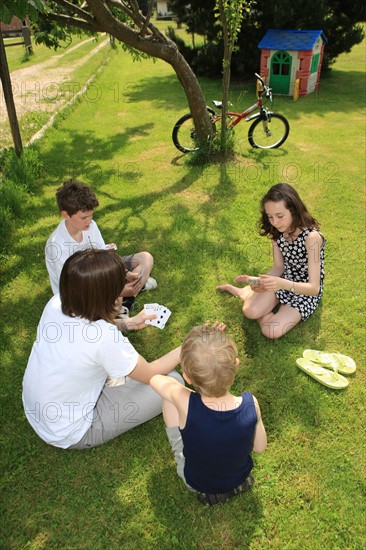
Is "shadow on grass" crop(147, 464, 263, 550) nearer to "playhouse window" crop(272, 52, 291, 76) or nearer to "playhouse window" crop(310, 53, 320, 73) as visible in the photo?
"playhouse window" crop(272, 52, 291, 76)

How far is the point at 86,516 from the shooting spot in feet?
7.98

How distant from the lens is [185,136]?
820cm

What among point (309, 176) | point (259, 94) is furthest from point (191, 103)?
point (309, 176)

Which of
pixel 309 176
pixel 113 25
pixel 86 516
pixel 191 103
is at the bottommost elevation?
pixel 86 516

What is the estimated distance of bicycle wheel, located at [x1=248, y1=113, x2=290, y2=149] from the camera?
7.31 metres

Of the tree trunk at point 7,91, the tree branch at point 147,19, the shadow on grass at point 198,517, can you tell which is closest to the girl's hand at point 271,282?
the shadow on grass at point 198,517

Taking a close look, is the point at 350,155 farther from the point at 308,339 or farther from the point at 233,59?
the point at 233,59

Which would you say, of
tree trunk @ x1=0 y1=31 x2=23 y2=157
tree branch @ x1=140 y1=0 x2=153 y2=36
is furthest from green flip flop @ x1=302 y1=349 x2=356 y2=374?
tree trunk @ x1=0 y1=31 x2=23 y2=157

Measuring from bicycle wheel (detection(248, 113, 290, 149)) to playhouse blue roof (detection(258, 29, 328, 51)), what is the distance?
318 cm

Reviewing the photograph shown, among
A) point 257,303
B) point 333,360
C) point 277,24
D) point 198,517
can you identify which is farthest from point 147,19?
point 277,24

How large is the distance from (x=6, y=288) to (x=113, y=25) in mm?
3888

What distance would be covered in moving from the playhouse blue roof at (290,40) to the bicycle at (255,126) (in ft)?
9.78

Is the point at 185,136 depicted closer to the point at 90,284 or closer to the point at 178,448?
the point at 90,284

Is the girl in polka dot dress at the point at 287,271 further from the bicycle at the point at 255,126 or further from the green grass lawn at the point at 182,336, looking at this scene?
the bicycle at the point at 255,126
